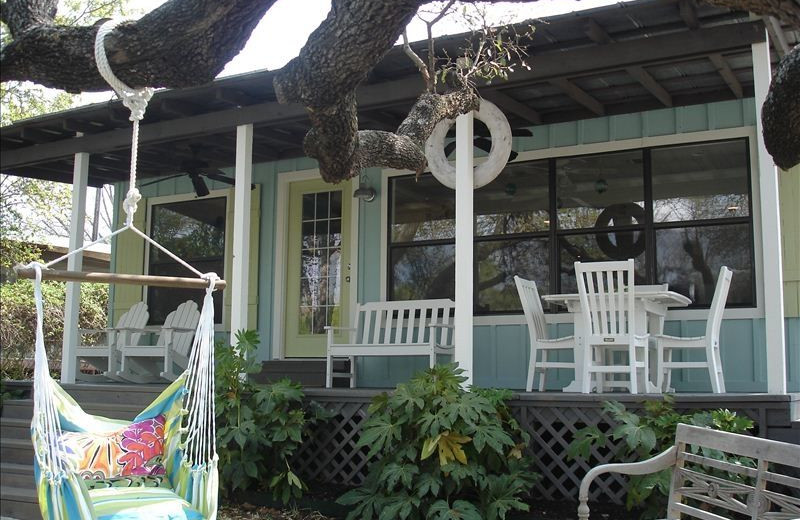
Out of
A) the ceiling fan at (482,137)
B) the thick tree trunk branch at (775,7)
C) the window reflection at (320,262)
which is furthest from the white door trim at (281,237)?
the thick tree trunk branch at (775,7)

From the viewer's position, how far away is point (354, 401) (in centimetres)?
562

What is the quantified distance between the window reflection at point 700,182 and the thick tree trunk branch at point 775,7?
14.9ft

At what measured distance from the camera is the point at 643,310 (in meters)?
5.31

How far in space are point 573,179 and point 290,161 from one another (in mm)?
2793

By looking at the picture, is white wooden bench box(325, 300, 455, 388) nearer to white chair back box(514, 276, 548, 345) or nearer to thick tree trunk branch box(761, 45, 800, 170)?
white chair back box(514, 276, 548, 345)

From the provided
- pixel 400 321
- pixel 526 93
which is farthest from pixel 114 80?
pixel 400 321

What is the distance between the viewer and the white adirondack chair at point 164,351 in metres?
7.24

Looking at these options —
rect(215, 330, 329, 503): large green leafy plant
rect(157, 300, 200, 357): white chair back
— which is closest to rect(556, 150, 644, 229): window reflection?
rect(215, 330, 329, 503): large green leafy plant

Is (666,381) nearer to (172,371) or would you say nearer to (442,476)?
(442,476)

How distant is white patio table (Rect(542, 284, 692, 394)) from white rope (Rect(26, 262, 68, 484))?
3.24 meters

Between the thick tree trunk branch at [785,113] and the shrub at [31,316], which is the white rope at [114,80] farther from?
the shrub at [31,316]

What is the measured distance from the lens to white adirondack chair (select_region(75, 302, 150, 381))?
24.7 ft

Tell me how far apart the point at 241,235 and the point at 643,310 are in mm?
3033

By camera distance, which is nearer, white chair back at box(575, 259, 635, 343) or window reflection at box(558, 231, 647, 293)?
white chair back at box(575, 259, 635, 343)
